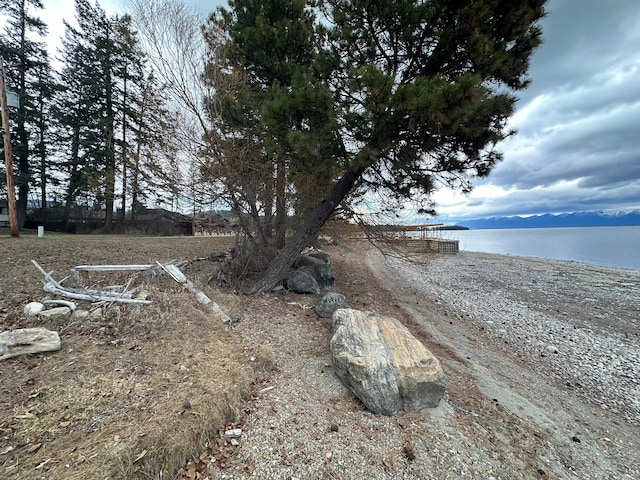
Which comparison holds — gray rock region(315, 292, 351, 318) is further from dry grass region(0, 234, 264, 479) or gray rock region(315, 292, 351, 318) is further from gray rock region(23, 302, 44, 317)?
gray rock region(23, 302, 44, 317)

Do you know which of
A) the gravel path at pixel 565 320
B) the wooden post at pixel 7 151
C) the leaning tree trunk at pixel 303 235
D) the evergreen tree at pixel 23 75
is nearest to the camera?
the gravel path at pixel 565 320

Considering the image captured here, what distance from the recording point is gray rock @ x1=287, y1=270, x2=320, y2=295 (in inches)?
249

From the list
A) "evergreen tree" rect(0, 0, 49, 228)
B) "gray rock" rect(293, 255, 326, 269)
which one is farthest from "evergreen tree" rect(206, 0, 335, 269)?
"evergreen tree" rect(0, 0, 49, 228)

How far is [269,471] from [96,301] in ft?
10.9

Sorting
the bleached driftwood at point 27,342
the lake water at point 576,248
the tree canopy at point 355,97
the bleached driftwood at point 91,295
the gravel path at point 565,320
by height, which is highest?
the tree canopy at point 355,97

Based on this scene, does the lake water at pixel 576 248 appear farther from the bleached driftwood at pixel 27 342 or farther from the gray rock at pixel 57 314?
the bleached driftwood at pixel 27 342

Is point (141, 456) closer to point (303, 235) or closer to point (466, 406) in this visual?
point (466, 406)

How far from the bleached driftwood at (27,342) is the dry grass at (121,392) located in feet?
0.22

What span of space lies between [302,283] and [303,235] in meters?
1.20

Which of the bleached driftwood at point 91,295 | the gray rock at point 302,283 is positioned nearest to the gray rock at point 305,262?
the gray rock at point 302,283

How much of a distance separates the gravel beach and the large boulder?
122 millimetres

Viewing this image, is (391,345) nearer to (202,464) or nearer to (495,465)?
(495,465)

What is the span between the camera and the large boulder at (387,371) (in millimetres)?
2623

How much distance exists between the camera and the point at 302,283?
641 centimetres
